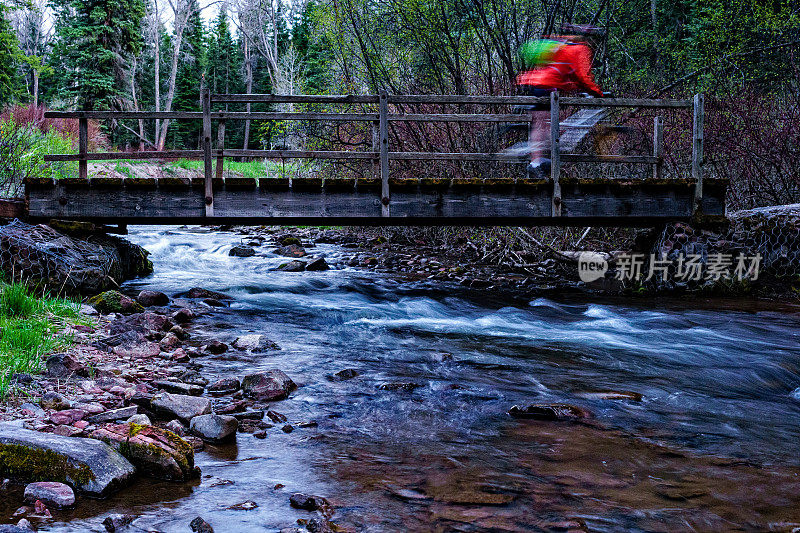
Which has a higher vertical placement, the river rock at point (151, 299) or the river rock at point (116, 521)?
the river rock at point (151, 299)

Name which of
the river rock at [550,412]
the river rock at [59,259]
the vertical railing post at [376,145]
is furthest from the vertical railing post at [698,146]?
the river rock at [59,259]

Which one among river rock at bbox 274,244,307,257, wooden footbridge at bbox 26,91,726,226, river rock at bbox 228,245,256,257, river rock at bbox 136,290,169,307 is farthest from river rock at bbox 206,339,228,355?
river rock at bbox 274,244,307,257

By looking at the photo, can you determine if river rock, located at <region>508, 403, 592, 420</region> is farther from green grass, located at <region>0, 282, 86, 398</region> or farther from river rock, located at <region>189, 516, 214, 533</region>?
green grass, located at <region>0, 282, 86, 398</region>

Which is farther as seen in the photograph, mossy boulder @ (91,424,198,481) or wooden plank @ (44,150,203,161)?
wooden plank @ (44,150,203,161)

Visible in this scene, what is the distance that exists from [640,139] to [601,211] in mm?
3665

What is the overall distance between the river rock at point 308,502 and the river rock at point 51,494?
977 mm

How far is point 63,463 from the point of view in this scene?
117 inches

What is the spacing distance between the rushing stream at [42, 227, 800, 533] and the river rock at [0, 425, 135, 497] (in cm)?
10

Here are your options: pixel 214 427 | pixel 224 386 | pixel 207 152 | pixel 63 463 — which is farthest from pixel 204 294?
pixel 63 463

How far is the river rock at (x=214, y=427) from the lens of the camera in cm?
376

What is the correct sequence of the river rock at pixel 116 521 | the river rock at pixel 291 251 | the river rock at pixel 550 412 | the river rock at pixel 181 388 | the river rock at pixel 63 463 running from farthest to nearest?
the river rock at pixel 291 251
the river rock at pixel 181 388
the river rock at pixel 550 412
the river rock at pixel 63 463
the river rock at pixel 116 521

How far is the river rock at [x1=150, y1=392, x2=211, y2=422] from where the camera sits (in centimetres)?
404

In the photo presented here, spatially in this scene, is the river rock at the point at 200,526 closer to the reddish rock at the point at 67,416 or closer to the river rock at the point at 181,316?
the reddish rock at the point at 67,416

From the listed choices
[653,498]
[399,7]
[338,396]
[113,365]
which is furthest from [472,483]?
[399,7]
